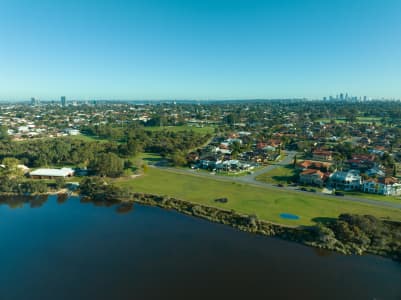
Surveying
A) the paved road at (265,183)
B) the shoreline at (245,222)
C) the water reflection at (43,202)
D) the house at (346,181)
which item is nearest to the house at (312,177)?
the house at (346,181)

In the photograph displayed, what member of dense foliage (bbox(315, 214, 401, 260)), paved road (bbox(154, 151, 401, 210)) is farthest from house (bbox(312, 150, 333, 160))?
dense foliage (bbox(315, 214, 401, 260))

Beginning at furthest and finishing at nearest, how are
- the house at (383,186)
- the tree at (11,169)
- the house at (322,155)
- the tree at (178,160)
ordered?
the house at (322,155) → the tree at (178,160) → the tree at (11,169) → the house at (383,186)

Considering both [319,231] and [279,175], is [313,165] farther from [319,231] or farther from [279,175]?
[319,231]

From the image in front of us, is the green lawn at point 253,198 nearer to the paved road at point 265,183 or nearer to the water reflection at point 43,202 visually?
the paved road at point 265,183

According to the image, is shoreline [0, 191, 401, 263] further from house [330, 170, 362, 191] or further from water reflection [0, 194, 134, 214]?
house [330, 170, 362, 191]

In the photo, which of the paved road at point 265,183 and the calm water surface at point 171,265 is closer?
the calm water surface at point 171,265

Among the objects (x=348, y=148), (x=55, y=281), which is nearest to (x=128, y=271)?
(x=55, y=281)

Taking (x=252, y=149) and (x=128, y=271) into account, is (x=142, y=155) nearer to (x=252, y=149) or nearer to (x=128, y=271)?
(x=252, y=149)
